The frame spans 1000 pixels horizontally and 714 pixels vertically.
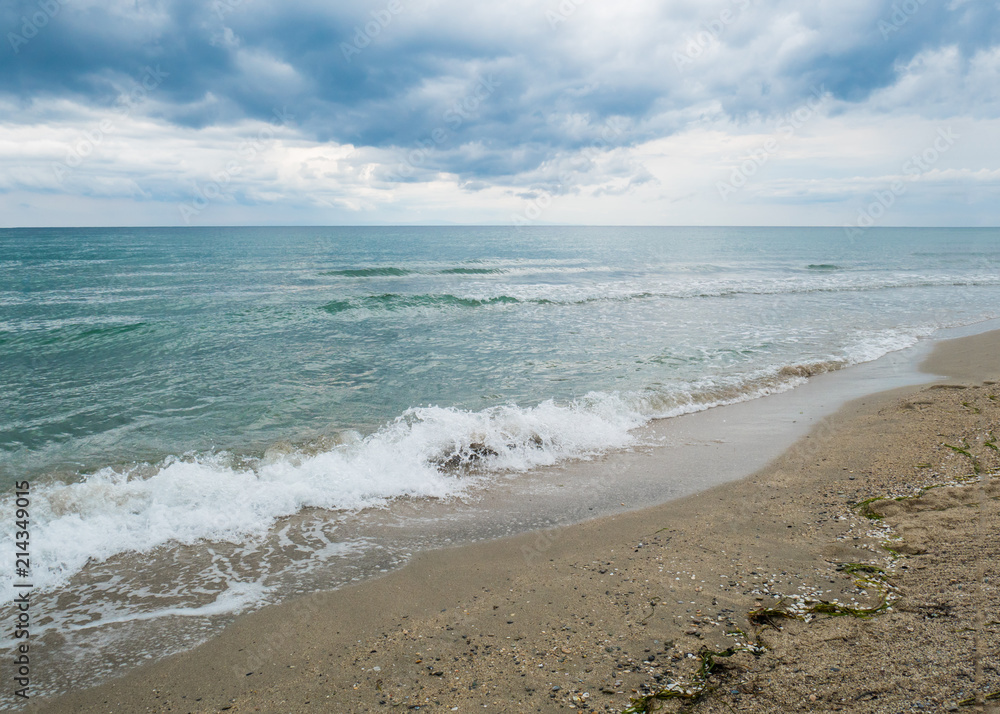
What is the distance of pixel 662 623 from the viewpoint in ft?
13.6

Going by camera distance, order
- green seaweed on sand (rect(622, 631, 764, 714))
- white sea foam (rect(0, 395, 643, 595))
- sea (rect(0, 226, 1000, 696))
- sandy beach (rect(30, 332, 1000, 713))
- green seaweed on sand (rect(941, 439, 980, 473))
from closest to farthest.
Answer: green seaweed on sand (rect(622, 631, 764, 714))
sandy beach (rect(30, 332, 1000, 713))
sea (rect(0, 226, 1000, 696))
white sea foam (rect(0, 395, 643, 595))
green seaweed on sand (rect(941, 439, 980, 473))

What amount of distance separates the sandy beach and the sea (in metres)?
0.72

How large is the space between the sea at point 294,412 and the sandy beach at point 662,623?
0.72m

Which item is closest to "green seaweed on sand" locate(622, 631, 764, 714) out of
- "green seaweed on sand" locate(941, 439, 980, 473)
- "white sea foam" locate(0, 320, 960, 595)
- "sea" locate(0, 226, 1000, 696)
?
"sea" locate(0, 226, 1000, 696)

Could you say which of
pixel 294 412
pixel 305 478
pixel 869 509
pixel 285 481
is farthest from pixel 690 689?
pixel 294 412

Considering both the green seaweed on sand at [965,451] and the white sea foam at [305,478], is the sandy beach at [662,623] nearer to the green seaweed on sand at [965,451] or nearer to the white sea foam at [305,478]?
the green seaweed on sand at [965,451]

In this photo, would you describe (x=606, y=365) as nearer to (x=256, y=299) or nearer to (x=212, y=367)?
(x=212, y=367)

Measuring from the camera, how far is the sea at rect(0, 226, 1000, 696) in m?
5.40

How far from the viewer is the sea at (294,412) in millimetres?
5398

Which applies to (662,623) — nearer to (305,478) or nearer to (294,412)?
(305,478)

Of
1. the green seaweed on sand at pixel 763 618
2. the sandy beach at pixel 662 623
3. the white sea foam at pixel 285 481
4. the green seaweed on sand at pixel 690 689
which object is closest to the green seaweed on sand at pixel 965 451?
the sandy beach at pixel 662 623

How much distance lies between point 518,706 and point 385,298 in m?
26.3

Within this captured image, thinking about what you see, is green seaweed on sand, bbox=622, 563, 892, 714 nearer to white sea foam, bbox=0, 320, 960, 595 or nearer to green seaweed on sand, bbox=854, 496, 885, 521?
green seaweed on sand, bbox=854, 496, 885, 521

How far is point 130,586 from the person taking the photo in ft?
17.3
